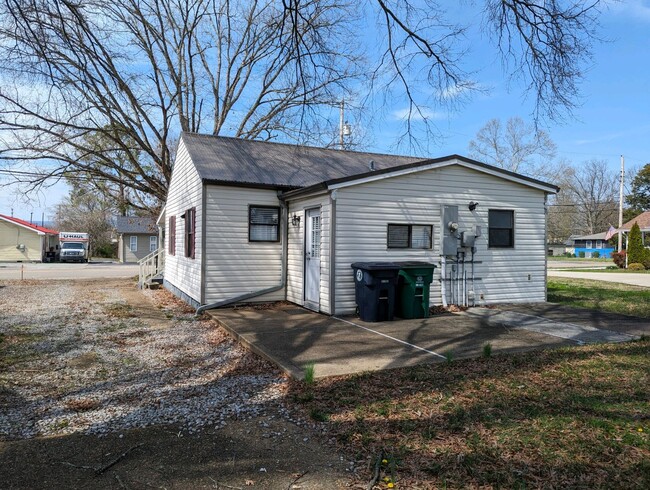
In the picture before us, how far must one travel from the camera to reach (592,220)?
68.8 meters

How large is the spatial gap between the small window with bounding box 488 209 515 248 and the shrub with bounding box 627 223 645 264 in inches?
988

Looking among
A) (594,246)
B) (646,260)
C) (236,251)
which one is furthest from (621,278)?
(594,246)

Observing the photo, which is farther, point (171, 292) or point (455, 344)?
point (171, 292)

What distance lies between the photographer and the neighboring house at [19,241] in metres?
39.4

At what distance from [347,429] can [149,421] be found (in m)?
1.81

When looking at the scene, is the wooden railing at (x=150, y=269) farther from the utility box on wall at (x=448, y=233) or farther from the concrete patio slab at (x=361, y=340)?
the utility box on wall at (x=448, y=233)

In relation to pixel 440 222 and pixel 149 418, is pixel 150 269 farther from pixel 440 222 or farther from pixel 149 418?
pixel 149 418

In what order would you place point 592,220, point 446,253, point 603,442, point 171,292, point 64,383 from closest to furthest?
point 603,442
point 64,383
point 446,253
point 171,292
point 592,220

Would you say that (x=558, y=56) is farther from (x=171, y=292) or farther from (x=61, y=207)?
(x=61, y=207)

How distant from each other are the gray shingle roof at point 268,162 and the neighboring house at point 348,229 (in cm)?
8

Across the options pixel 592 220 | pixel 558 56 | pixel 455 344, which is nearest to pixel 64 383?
pixel 455 344

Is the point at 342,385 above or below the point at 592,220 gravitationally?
below

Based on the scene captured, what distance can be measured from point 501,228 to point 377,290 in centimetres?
431

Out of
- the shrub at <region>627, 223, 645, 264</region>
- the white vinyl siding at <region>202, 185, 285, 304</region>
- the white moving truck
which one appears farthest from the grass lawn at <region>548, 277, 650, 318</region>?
the white moving truck
